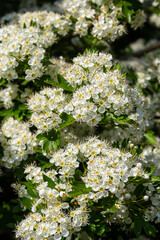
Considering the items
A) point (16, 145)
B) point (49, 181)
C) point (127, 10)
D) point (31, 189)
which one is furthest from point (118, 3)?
point (31, 189)

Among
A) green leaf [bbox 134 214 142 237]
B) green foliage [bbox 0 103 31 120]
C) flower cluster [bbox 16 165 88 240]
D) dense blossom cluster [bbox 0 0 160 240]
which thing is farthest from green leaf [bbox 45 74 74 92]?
green leaf [bbox 134 214 142 237]

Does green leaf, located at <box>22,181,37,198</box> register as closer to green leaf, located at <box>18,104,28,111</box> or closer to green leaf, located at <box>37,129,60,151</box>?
green leaf, located at <box>37,129,60,151</box>

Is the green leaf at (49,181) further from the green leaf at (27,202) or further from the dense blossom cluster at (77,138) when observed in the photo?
the green leaf at (27,202)

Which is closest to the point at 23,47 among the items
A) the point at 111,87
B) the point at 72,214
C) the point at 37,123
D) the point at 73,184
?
the point at 37,123

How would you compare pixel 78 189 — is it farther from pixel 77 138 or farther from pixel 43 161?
pixel 77 138

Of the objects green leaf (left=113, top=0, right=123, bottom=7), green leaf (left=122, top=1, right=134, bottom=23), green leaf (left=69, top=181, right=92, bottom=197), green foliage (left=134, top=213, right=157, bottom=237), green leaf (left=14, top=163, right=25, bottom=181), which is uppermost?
green leaf (left=113, top=0, right=123, bottom=7)

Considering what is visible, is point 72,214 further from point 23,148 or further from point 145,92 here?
point 145,92

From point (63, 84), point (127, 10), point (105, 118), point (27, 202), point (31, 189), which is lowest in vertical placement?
point (27, 202)

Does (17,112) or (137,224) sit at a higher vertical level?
(17,112)
